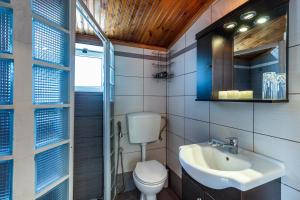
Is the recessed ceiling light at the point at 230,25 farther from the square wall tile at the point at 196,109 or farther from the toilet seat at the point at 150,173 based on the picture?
the toilet seat at the point at 150,173

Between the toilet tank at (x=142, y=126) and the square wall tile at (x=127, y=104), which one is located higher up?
the square wall tile at (x=127, y=104)

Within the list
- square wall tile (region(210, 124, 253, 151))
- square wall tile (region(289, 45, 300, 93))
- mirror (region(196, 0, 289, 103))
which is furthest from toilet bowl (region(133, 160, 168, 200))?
square wall tile (region(289, 45, 300, 93))

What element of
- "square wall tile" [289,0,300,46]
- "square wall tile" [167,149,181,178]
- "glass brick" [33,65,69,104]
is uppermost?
"square wall tile" [289,0,300,46]

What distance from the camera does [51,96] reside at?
2.60 ft

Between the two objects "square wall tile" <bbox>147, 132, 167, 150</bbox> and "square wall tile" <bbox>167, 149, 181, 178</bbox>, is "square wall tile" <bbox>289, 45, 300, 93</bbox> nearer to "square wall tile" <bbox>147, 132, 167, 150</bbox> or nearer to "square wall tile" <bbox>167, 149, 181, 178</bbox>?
"square wall tile" <bbox>167, 149, 181, 178</bbox>

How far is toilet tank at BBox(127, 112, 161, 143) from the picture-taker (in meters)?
1.85

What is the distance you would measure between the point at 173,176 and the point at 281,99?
167 centimetres

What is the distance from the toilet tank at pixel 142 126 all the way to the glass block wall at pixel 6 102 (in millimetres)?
1285

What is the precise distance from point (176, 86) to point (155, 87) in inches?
13.6

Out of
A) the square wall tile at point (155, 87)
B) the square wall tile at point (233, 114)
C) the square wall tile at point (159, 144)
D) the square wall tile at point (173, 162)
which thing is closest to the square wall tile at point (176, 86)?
the square wall tile at point (155, 87)

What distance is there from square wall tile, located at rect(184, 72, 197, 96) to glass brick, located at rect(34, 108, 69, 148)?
50.6 inches

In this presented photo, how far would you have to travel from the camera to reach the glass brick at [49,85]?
0.71 m

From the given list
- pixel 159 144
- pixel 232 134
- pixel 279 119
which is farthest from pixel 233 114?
pixel 159 144

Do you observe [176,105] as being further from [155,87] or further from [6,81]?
[6,81]
